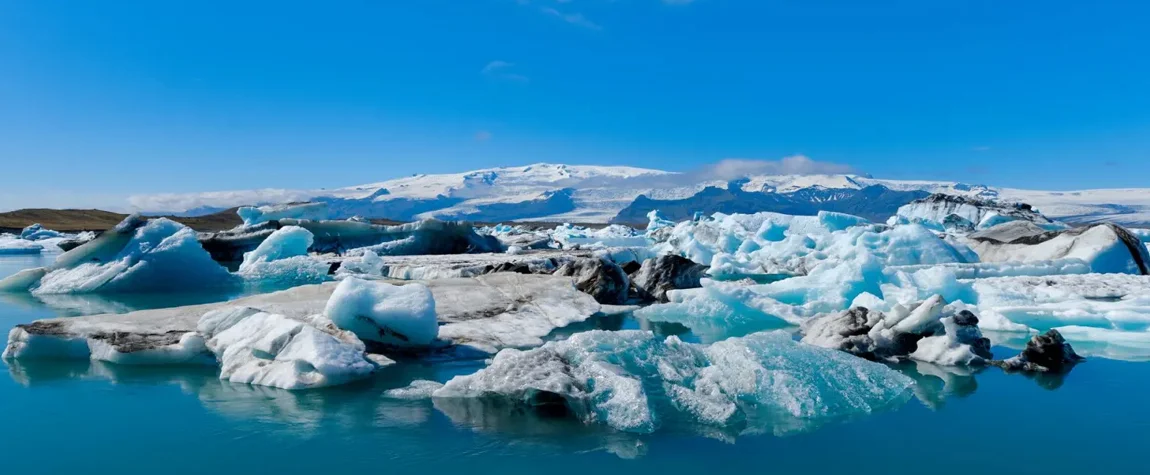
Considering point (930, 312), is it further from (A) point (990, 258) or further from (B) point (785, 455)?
(A) point (990, 258)

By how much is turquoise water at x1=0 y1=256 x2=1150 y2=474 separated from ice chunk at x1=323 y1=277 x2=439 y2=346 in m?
1.00

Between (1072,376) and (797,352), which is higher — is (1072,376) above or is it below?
below

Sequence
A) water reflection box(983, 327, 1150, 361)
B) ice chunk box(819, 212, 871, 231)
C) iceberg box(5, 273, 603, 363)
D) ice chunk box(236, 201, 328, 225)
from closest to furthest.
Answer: iceberg box(5, 273, 603, 363) < water reflection box(983, 327, 1150, 361) < ice chunk box(819, 212, 871, 231) < ice chunk box(236, 201, 328, 225)

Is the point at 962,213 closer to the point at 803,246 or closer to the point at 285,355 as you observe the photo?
the point at 803,246

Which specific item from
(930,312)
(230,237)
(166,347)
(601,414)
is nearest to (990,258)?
(930,312)

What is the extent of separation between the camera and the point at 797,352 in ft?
18.9

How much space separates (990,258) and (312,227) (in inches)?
766

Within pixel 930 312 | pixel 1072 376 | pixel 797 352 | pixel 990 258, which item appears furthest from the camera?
pixel 990 258

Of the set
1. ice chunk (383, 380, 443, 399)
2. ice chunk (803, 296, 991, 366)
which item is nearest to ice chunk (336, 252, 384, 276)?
ice chunk (383, 380, 443, 399)

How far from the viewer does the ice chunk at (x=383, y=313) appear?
679 cm

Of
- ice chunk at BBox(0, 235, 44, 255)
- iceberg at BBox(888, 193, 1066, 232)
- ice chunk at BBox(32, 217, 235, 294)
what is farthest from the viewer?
ice chunk at BBox(0, 235, 44, 255)

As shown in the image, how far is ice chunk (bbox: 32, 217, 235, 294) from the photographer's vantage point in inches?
524

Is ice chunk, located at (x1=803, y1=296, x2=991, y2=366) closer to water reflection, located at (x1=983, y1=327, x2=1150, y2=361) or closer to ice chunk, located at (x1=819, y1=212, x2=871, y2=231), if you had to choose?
water reflection, located at (x1=983, y1=327, x2=1150, y2=361)

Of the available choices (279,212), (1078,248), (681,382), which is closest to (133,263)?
(681,382)
